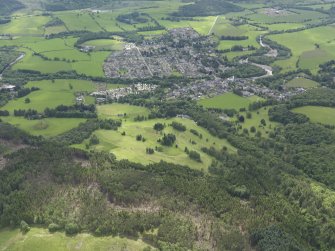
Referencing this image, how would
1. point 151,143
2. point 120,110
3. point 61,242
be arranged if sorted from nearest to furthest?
1. point 61,242
2. point 151,143
3. point 120,110

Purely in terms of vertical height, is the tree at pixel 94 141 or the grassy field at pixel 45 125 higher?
the tree at pixel 94 141

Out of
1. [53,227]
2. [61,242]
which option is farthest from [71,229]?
[53,227]

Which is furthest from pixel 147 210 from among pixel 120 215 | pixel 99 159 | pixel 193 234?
pixel 99 159

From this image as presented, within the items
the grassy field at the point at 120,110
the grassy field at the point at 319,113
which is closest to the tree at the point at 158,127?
the grassy field at the point at 120,110

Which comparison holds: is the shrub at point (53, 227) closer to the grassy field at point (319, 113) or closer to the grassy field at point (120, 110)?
the grassy field at point (120, 110)

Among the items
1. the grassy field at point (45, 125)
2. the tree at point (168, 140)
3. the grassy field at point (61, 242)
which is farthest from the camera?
the grassy field at point (45, 125)

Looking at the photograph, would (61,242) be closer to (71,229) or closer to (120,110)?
(71,229)

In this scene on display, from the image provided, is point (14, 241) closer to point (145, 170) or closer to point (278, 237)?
point (145, 170)

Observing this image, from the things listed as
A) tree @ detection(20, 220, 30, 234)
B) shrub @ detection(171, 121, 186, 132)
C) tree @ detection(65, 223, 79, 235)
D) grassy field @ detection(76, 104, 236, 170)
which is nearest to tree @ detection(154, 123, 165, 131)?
grassy field @ detection(76, 104, 236, 170)
